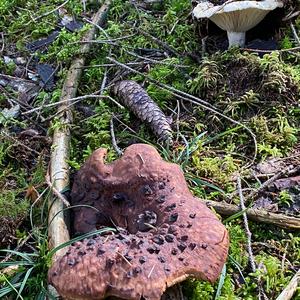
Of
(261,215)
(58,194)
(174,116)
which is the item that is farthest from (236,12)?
(58,194)

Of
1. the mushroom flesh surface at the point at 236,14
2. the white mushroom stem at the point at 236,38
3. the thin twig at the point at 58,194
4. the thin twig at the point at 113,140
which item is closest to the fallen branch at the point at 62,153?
the thin twig at the point at 58,194

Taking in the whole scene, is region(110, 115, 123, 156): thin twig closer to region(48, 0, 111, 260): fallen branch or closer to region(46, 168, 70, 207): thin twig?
region(48, 0, 111, 260): fallen branch

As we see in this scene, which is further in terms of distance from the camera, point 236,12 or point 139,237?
point 236,12

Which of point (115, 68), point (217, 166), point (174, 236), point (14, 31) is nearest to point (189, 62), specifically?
point (115, 68)

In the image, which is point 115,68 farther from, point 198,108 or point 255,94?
point 255,94

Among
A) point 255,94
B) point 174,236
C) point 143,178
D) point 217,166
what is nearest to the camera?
point 174,236

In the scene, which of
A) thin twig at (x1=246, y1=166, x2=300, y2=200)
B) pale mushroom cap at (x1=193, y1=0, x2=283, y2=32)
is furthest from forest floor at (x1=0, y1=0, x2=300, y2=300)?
pale mushroom cap at (x1=193, y1=0, x2=283, y2=32)

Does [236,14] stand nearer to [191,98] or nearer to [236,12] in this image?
[236,12]
